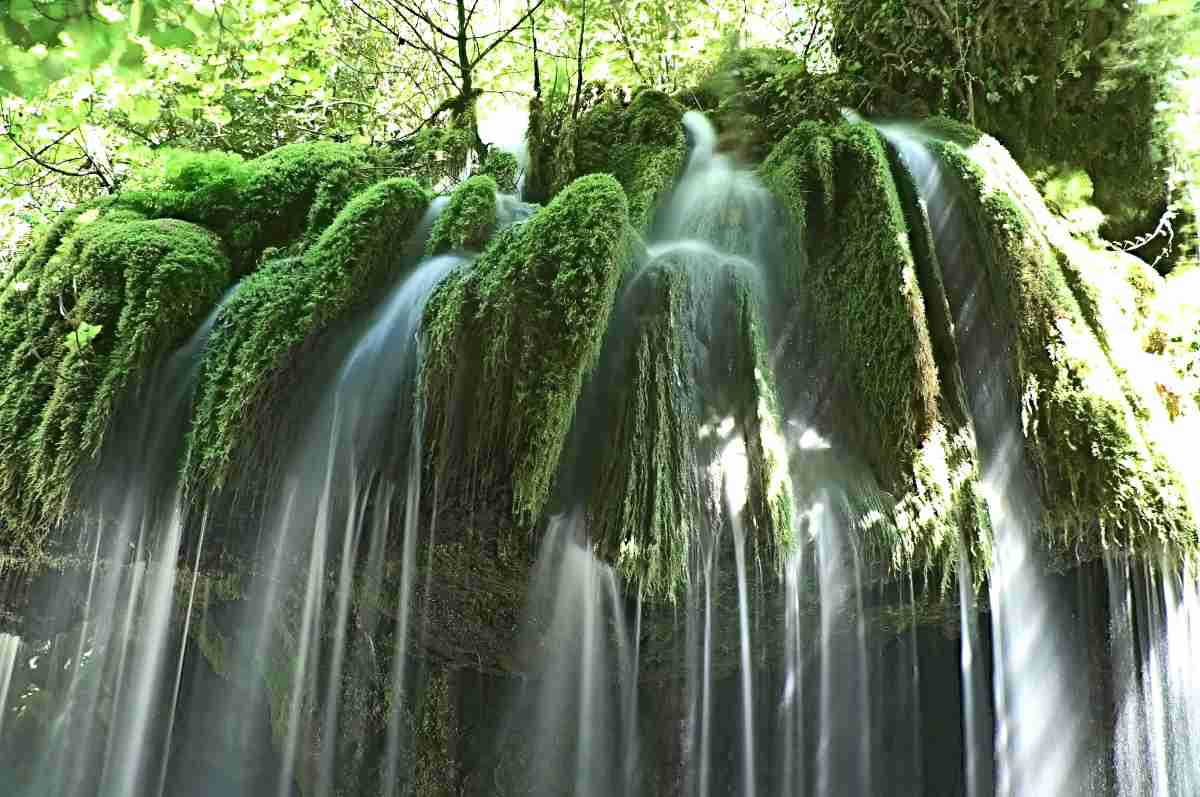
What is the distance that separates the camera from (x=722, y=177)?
5418 millimetres

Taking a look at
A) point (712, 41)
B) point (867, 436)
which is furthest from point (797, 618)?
point (712, 41)

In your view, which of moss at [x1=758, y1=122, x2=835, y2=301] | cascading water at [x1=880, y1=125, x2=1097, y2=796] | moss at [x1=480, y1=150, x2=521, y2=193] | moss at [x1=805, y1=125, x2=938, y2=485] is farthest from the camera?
moss at [x1=480, y1=150, x2=521, y2=193]

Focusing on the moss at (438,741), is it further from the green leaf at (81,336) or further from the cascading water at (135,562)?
the green leaf at (81,336)

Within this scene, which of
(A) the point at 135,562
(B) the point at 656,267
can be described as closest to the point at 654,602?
(B) the point at 656,267

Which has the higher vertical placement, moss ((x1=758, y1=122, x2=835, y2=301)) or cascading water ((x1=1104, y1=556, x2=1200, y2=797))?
moss ((x1=758, y1=122, x2=835, y2=301))

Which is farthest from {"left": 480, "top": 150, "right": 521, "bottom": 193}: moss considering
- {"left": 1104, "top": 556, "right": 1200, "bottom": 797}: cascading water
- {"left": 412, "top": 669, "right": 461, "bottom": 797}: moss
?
{"left": 1104, "top": 556, "right": 1200, "bottom": 797}: cascading water

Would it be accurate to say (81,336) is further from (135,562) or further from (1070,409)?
(1070,409)

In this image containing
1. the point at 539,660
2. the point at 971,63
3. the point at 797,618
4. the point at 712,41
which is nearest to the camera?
the point at 797,618

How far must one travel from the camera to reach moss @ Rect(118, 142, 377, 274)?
16.7ft

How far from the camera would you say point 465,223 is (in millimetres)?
4555

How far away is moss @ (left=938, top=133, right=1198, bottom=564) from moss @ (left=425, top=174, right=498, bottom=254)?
238 cm

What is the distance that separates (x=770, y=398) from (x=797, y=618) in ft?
3.02

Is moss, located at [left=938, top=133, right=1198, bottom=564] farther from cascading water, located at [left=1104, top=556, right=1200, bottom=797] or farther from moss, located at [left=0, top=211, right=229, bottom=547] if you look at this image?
moss, located at [left=0, top=211, right=229, bottom=547]

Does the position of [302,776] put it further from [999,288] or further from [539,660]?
[999,288]
